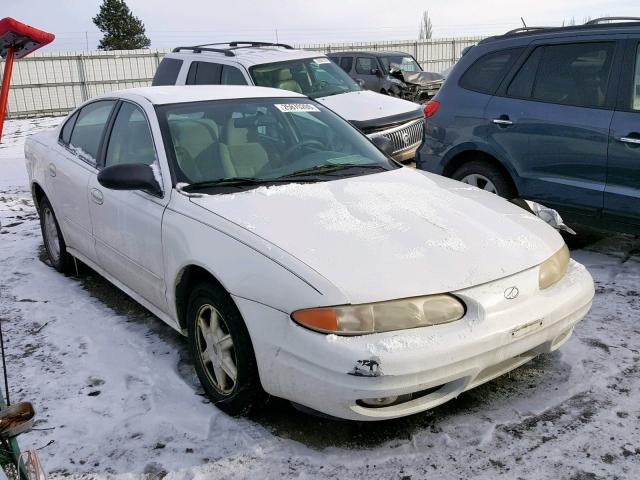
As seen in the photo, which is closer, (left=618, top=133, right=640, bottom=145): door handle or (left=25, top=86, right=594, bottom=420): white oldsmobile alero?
(left=25, top=86, right=594, bottom=420): white oldsmobile alero

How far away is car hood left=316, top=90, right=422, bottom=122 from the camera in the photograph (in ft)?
28.0

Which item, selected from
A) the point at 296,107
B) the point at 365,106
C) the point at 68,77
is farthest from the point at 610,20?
the point at 68,77

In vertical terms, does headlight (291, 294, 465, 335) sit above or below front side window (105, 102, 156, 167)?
below

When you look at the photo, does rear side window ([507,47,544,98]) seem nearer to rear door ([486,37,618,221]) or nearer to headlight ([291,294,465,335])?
rear door ([486,37,618,221])

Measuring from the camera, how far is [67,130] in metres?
5.24

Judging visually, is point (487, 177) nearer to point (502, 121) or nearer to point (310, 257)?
point (502, 121)

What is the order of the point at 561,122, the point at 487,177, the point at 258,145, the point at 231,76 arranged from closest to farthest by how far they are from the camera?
the point at 258,145 < the point at 561,122 < the point at 487,177 < the point at 231,76

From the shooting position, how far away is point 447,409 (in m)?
3.17

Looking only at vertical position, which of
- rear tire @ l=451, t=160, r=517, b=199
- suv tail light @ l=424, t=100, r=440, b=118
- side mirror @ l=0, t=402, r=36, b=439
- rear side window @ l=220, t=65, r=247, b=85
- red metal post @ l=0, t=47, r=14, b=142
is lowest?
rear tire @ l=451, t=160, r=517, b=199

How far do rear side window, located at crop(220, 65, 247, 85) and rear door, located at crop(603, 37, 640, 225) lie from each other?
4.99 m

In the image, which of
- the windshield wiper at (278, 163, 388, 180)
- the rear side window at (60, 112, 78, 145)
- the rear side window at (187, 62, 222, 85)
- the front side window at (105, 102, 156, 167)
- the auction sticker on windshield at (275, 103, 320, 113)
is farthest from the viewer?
the rear side window at (187, 62, 222, 85)

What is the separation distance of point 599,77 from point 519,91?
26.6 inches

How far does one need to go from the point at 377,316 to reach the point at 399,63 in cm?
1571

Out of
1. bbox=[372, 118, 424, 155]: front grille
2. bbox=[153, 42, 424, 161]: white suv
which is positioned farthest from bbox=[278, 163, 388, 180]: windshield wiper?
bbox=[372, 118, 424, 155]: front grille
